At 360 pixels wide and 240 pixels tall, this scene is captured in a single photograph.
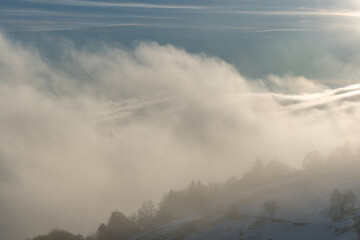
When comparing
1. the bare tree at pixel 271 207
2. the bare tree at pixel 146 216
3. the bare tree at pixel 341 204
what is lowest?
the bare tree at pixel 341 204

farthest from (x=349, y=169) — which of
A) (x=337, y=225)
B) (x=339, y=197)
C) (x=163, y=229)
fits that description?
(x=163, y=229)

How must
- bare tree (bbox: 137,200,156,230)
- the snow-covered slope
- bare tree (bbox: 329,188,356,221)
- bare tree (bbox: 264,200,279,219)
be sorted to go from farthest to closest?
bare tree (bbox: 137,200,156,230)
bare tree (bbox: 264,200,279,219)
bare tree (bbox: 329,188,356,221)
the snow-covered slope

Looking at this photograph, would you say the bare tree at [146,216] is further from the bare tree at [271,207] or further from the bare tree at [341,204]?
the bare tree at [341,204]

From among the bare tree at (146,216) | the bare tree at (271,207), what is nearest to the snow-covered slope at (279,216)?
the bare tree at (271,207)

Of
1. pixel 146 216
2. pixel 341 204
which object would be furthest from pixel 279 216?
pixel 146 216

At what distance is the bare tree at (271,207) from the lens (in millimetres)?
115988

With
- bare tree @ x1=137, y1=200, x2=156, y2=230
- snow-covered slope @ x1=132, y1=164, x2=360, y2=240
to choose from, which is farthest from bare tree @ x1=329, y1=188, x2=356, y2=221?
bare tree @ x1=137, y1=200, x2=156, y2=230

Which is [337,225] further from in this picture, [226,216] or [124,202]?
[124,202]

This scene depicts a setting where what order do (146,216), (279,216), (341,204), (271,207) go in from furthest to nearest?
(146,216)
(271,207)
(279,216)
(341,204)

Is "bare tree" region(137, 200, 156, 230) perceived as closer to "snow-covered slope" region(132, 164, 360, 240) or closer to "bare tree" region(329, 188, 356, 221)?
"snow-covered slope" region(132, 164, 360, 240)

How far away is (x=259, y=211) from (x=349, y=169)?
4229cm

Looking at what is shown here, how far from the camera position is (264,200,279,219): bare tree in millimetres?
115988

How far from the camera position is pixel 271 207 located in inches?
4614

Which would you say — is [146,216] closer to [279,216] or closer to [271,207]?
[271,207]
